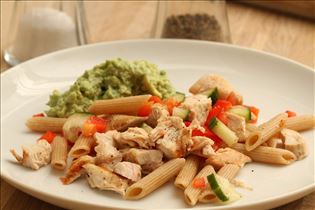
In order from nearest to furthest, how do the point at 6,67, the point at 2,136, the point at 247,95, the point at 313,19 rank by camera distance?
the point at 2,136, the point at 247,95, the point at 6,67, the point at 313,19

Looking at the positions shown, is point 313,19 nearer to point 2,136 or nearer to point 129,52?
point 129,52

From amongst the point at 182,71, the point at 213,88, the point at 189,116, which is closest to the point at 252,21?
the point at 182,71

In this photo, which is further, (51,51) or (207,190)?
(51,51)

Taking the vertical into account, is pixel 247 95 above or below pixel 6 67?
above

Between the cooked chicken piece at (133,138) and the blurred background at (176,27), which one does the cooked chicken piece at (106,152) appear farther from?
the blurred background at (176,27)

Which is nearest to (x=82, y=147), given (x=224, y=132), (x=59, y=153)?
(x=59, y=153)

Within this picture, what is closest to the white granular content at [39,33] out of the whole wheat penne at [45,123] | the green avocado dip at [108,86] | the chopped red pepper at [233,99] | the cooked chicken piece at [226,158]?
the green avocado dip at [108,86]
